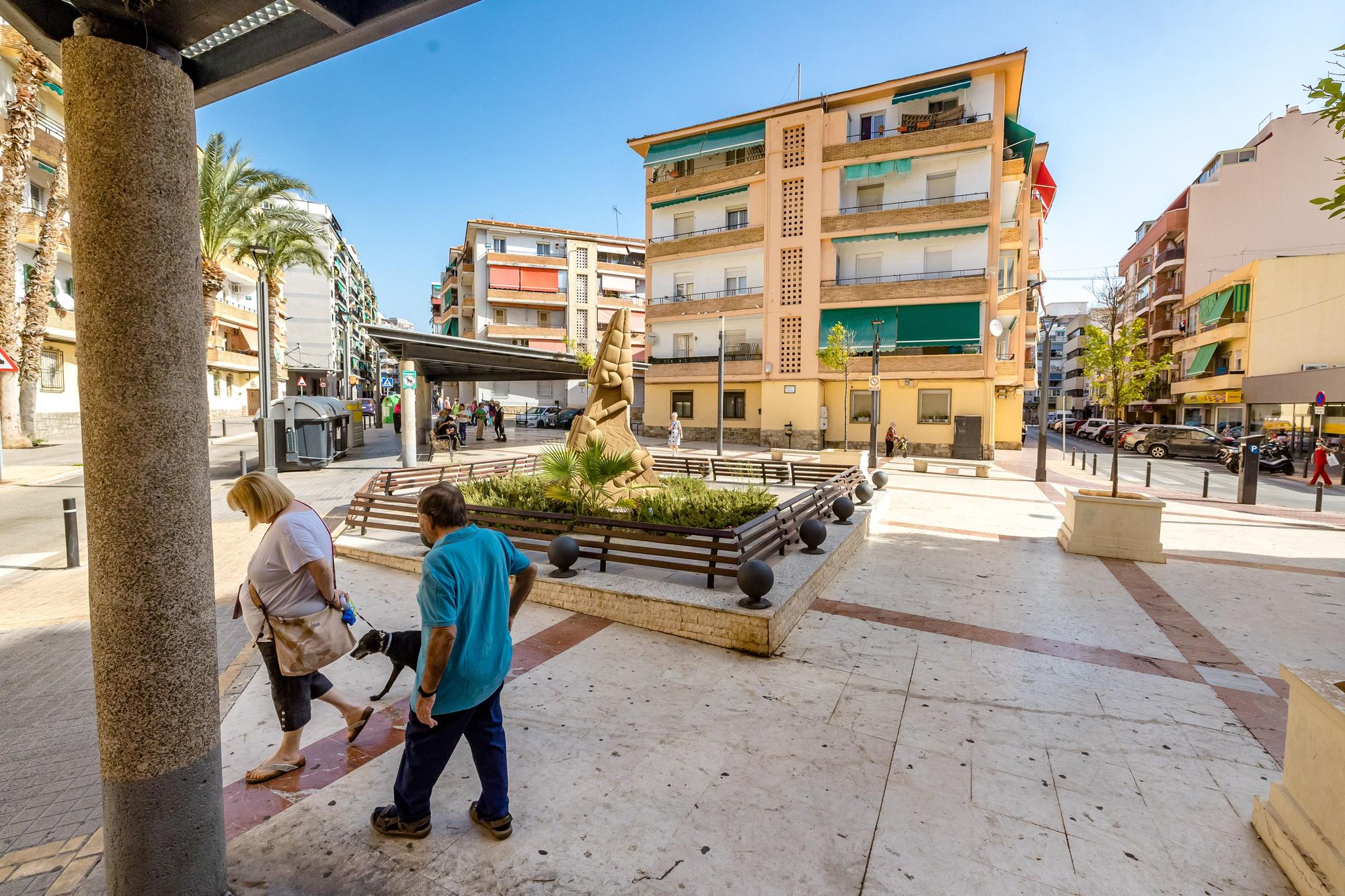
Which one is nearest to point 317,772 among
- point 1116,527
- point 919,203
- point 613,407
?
point 613,407

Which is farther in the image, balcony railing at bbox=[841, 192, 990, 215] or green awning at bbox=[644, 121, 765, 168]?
green awning at bbox=[644, 121, 765, 168]

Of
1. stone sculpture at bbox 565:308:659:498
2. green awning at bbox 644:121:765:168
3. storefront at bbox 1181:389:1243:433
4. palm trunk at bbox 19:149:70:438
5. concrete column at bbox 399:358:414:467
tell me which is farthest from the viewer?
storefront at bbox 1181:389:1243:433

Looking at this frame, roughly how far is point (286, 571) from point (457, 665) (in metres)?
1.13

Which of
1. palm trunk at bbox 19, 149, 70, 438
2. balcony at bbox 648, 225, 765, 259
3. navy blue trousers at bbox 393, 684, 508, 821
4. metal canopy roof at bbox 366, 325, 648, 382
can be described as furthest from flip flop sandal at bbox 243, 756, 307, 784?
balcony at bbox 648, 225, 765, 259

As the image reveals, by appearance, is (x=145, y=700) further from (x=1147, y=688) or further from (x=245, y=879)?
(x=1147, y=688)

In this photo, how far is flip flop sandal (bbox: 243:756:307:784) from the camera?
3.33 metres

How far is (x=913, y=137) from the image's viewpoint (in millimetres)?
26531

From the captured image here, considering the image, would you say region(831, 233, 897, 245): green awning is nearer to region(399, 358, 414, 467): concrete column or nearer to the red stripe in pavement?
region(399, 358, 414, 467): concrete column

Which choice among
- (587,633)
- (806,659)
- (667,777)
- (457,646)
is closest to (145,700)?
(457,646)

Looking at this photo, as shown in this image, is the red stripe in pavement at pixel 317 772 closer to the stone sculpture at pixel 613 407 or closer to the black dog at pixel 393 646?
the black dog at pixel 393 646

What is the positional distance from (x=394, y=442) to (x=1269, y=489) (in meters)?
31.8

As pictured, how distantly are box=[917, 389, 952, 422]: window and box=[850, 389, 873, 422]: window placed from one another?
2.24 meters

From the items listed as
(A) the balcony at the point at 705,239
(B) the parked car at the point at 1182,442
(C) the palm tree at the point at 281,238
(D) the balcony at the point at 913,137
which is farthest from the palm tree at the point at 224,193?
(B) the parked car at the point at 1182,442

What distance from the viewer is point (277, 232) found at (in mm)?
29234
